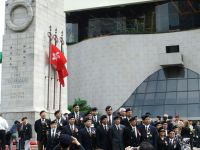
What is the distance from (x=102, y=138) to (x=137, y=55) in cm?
3127

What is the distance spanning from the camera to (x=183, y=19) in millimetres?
43000

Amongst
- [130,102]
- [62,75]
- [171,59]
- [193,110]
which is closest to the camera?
[62,75]

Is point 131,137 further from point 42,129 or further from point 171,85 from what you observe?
point 171,85

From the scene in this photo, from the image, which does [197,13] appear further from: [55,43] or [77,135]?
[77,135]

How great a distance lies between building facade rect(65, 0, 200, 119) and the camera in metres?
39.7

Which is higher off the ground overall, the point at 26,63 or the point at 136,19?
the point at 136,19

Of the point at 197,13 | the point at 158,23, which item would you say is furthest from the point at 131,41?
the point at 197,13

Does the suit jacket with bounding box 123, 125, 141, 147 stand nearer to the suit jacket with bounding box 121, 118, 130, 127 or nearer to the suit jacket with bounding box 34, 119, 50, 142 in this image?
the suit jacket with bounding box 121, 118, 130, 127

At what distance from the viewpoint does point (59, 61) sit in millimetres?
19875

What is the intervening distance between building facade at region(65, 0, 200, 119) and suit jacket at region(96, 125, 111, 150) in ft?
85.2

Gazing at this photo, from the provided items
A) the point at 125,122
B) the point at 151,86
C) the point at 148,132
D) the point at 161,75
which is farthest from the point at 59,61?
the point at 161,75

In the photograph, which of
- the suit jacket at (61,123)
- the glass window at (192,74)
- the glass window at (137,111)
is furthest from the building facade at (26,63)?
the glass window at (192,74)

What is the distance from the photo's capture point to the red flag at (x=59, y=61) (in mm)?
19594

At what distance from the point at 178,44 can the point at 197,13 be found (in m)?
4.59
